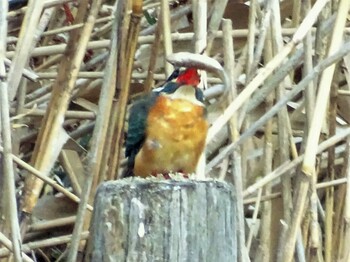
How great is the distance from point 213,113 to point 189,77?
582 mm

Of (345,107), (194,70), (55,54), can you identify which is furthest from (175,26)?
(194,70)

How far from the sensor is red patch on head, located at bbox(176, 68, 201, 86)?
1.66m

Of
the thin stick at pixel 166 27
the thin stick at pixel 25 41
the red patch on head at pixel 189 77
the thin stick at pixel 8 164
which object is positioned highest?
the thin stick at pixel 166 27

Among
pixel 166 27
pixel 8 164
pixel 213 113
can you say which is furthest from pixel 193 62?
pixel 213 113

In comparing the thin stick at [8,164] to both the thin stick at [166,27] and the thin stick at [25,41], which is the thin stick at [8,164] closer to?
the thin stick at [25,41]

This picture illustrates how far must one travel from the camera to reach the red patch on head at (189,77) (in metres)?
1.66

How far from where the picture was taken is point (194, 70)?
5.40 ft

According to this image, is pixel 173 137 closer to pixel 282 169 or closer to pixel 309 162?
pixel 309 162

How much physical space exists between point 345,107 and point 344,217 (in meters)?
0.50

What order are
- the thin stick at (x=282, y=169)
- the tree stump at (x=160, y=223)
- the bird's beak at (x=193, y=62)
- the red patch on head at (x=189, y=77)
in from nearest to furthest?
the tree stump at (x=160, y=223), the bird's beak at (x=193, y=62), the red patch on head at (x=189, y=77), the thin stick at (x=282, y=169)

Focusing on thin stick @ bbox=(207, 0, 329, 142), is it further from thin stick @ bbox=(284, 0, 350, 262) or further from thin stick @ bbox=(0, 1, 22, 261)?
thin stick @ bbox=(0, 1, 22, 261)

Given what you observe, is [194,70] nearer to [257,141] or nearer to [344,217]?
[344,217]

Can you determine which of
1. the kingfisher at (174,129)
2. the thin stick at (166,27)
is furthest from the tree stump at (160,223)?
the thin stick at (166,27)

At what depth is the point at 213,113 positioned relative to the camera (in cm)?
224
